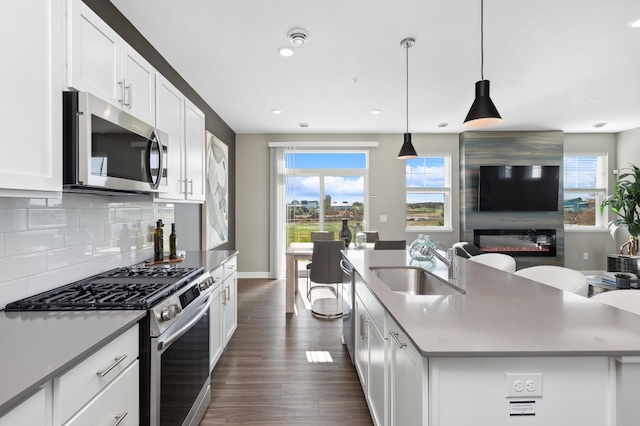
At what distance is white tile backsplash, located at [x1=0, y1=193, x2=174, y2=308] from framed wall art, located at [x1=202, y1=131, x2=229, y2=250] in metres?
1.69

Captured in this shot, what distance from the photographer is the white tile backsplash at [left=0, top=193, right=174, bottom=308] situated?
1.34 meters

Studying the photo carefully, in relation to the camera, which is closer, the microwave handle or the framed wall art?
the microwave handle

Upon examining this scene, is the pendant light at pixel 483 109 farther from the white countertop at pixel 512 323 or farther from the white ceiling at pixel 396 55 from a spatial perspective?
the white countertop at pixel 512 323

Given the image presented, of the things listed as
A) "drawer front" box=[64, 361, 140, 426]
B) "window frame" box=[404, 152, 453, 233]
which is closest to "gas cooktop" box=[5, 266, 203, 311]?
"drawer front" box=[64, 361, 140, 426]

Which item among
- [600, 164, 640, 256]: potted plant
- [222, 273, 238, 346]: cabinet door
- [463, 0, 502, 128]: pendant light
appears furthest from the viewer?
[600, 164, 640, 256]: potted plant

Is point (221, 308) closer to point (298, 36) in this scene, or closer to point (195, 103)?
point (298, 36)

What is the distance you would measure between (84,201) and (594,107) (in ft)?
19.8

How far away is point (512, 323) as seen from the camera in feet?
3.75

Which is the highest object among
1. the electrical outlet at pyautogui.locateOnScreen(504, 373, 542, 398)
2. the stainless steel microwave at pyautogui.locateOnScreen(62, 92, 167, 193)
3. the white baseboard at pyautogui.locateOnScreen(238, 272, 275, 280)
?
the stainless steel microwave at pyautogui.locateOnScreen(62, 92, 167, 193)

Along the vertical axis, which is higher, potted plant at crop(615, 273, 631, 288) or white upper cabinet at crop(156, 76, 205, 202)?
white upper cabinet at crop(156, 76, 205, 202)

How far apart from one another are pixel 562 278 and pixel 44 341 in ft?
8.74

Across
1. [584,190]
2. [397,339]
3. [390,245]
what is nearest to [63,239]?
[397,339]

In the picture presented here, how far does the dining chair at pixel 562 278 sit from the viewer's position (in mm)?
1894

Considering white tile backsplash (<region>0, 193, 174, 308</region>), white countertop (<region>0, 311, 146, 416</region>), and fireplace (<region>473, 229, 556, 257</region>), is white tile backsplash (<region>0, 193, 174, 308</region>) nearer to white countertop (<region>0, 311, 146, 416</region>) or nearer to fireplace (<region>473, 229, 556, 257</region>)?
white countertop (<region>0, 311, 146, 416</region>)
